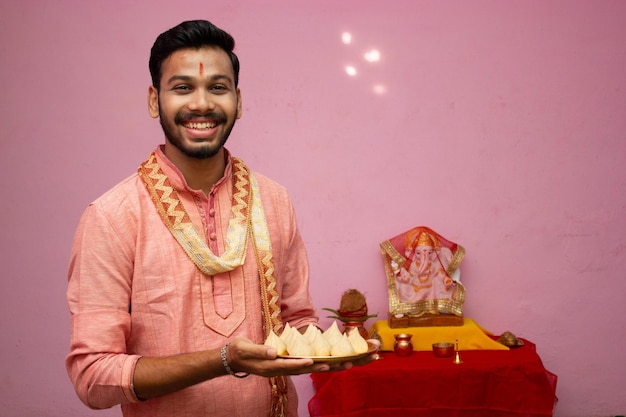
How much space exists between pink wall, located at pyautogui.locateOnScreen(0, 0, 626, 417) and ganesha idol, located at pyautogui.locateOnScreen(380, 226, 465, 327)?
0.25 metres

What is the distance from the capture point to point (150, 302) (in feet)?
5.98

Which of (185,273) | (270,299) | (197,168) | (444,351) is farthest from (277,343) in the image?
(444,351)

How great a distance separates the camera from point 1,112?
14.8 ft

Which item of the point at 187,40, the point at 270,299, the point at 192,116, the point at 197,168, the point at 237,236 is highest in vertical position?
the point at 187,40

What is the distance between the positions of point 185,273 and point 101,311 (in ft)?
0.79

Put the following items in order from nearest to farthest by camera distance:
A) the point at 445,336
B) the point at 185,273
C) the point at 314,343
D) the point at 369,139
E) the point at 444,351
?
the point at 185,273
the point at 314,343
the point at 444,351
the point at 445,336
the point at 369,139

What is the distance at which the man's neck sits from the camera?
198cm

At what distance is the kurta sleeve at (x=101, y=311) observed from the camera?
5.60 feet

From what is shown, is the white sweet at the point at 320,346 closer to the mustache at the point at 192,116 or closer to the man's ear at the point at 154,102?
the mustache at the point at 192,116

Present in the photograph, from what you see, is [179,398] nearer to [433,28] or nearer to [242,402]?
[242,402]

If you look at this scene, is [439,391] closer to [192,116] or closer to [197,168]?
[197,168]

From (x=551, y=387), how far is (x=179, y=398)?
2.74 meters

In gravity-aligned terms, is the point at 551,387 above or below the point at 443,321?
below

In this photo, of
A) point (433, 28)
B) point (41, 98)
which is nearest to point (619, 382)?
point (433, 28)
